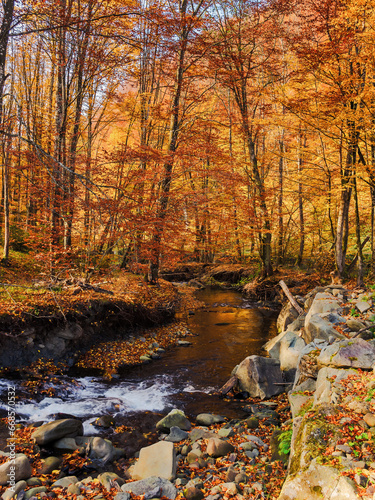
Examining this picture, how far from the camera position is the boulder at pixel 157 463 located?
12.5 feet

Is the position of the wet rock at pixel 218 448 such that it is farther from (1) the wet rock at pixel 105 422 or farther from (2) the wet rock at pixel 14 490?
(2) the wet rock at pixel 14 490

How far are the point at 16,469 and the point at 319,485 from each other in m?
3.30

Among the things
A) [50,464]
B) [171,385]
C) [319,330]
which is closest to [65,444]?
[50,464]

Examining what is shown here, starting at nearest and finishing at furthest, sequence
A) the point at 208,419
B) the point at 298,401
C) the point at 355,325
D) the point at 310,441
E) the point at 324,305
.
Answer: the point at 310,441
the point at 298,401
the point at 208,419
the point at 355,325
the point at 324,305

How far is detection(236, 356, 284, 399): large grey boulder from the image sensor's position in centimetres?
624

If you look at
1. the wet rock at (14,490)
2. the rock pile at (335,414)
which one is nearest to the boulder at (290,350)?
the rock pile at (335,414)

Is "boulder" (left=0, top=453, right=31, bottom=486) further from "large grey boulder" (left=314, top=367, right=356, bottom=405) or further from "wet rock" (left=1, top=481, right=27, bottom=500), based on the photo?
"large grey boulder" (left=314, top=367, right=356, bottom=405)

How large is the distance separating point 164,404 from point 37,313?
11.1ft

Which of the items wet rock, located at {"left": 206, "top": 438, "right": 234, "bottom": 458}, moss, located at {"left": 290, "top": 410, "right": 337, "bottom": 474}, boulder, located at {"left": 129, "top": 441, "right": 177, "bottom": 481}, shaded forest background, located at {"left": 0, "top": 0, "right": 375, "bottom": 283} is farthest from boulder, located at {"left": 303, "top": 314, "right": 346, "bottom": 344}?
shaded forest background, located at {"left": 0, "top": 0, "right": 375, "bottom": 283}

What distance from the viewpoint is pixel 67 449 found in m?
4.35

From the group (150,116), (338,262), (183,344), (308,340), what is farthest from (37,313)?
(150,116)

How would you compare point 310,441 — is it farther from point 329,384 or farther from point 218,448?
point 218,448

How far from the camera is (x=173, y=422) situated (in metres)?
5.05

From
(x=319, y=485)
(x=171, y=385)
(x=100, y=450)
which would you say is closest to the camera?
(x=319, y=485)
